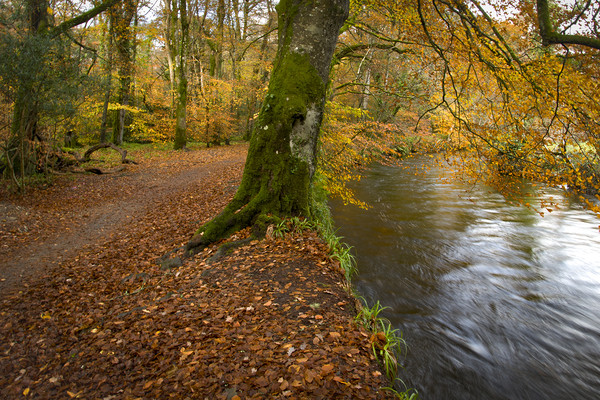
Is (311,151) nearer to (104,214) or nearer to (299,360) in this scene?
(299,360)

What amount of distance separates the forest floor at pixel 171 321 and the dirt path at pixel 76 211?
A: 0.17 feet

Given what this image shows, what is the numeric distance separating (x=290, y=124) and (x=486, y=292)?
4853 millimetres

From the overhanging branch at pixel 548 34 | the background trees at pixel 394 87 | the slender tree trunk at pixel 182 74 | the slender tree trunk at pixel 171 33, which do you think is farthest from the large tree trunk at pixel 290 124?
the slender tree trunk at pixel 171 33

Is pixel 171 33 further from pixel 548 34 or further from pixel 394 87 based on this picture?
pixel 548 34

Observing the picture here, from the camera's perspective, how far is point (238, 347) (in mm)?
2951

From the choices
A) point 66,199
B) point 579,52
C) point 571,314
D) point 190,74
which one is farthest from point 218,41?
point 571,314

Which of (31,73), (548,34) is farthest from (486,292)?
(31,73)

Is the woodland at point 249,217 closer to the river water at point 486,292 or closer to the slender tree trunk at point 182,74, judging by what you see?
the river water at point 486,292

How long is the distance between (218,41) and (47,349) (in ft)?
74.0

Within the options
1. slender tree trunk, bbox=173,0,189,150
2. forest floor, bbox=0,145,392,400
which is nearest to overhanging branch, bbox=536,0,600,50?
forest floor, bbox=0,145,392,400

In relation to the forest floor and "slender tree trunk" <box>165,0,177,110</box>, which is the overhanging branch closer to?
the forest floor

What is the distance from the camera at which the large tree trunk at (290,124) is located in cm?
513

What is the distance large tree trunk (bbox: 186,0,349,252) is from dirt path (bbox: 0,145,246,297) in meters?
2.95

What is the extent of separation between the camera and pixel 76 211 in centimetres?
857
